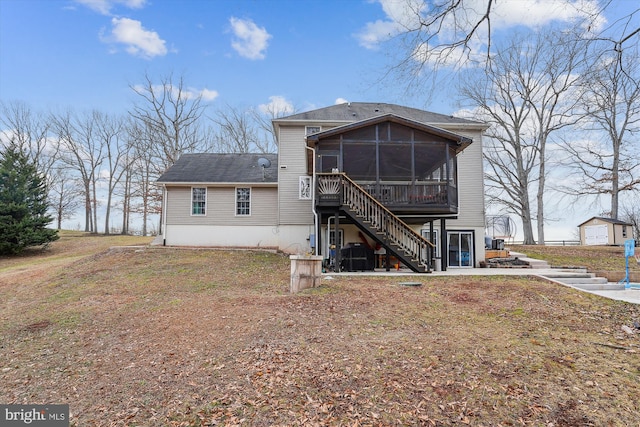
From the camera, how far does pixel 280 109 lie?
3120cm

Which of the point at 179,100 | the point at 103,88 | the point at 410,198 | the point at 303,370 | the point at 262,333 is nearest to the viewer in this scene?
the point at 303,370

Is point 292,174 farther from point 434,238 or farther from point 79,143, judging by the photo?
point 79,143

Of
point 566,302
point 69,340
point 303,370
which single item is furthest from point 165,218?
point 566,302

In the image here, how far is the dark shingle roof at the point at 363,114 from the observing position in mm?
16153

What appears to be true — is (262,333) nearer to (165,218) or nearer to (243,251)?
(243,251)

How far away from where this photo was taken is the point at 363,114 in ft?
56.3

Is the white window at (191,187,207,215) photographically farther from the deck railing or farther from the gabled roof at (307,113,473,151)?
the deck railing

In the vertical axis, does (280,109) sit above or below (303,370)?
above

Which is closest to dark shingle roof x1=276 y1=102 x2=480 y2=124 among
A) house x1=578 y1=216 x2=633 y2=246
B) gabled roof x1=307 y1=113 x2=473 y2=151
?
gabled roof x1=307 y1=113 x2=473 y2=151

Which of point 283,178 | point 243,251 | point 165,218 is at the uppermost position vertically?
point 283,178

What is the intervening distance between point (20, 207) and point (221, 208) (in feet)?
44.2

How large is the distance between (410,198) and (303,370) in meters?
8.96

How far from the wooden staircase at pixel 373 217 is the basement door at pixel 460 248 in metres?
3.98

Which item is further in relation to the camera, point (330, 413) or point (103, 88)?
point (103, 88)
